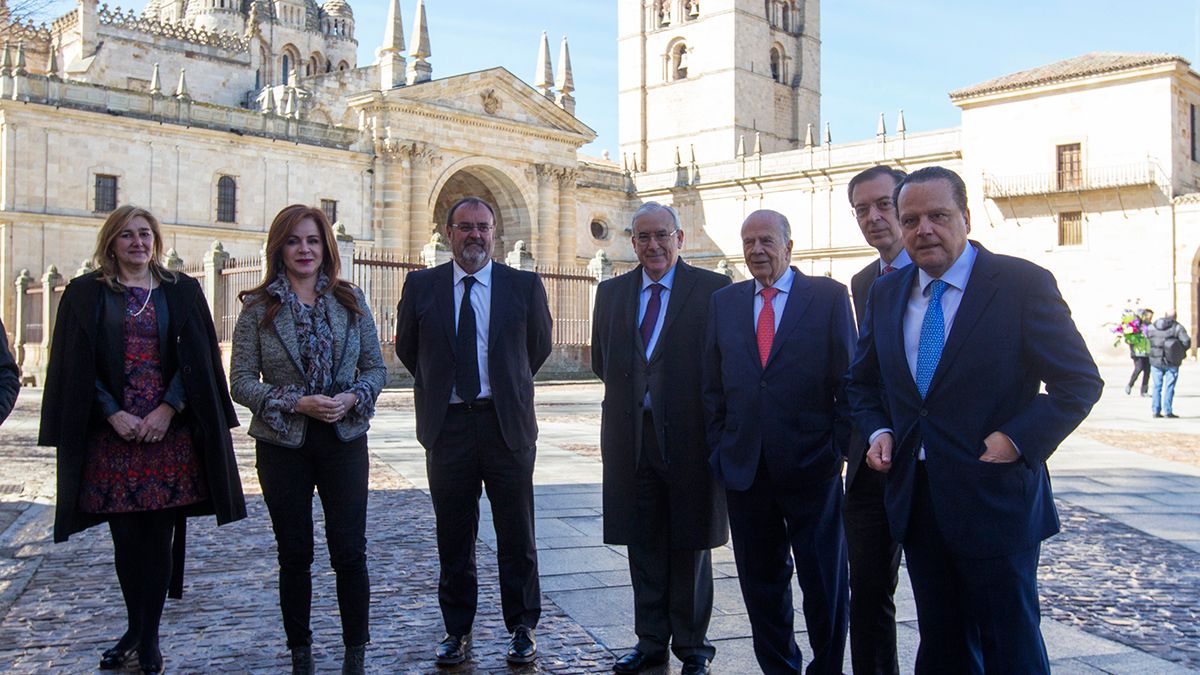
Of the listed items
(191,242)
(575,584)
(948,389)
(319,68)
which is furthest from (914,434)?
(319,68)

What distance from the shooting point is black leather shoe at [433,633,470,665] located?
4223mm

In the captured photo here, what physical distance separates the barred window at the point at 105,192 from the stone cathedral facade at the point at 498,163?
6 cm

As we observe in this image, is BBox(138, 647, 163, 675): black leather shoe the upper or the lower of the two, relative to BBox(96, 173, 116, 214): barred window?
lower

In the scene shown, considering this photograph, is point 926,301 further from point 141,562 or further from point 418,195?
point 418,195

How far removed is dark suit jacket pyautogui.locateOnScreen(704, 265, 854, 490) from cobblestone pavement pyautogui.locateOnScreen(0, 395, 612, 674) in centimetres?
111

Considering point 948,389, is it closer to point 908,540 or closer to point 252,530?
point 908,540

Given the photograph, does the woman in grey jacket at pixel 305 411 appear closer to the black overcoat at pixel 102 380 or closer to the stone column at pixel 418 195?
the black overcoat at pixel 102 380

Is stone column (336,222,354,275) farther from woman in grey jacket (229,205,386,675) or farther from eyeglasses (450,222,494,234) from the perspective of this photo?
woman in grey jacket (229,205,386,675)

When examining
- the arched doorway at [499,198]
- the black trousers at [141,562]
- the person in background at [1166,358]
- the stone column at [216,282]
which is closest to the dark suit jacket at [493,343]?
the black trousers at [141,562]

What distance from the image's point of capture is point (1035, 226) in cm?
3628

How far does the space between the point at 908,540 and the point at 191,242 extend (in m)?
31.8

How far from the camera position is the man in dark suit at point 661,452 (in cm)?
426

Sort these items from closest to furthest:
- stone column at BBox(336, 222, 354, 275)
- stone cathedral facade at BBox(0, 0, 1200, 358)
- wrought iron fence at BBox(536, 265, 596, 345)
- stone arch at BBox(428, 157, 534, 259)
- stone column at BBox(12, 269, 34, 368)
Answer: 1. stone column at BBox(336, 222, 354, 275)
2. wrought iron fence at BBox(536, 265, 596, 345)
3. stone column at BBox(12, 269, 34, 368)
4. stone cathedral facade at BBox(0, 0, 1200, 358)
5. stone arch at BBox(428, 157, 534, 259)

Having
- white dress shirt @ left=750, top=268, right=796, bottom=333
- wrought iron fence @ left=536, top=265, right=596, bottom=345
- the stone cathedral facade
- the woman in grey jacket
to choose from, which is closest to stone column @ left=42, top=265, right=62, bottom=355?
the stone cathedral facade
